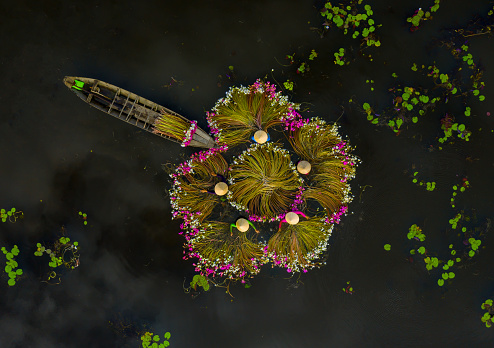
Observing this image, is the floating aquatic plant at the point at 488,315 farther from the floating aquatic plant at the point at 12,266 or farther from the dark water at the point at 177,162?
the floating aquatic plant at the point at 12,266

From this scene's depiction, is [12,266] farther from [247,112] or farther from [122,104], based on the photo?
[247,112]

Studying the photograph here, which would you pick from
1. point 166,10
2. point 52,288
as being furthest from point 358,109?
point 52,288

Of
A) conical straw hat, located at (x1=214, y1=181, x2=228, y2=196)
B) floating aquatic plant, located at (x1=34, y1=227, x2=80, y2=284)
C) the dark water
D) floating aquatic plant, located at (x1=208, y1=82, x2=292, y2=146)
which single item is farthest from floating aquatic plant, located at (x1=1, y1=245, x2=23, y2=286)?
floating aquatic plant, located at (x1=208, y1=82, x2=292, y2=146)

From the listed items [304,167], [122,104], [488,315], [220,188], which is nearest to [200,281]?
[220,188]

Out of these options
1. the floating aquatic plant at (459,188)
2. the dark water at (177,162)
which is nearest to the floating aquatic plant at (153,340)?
the dark water at (177,162)

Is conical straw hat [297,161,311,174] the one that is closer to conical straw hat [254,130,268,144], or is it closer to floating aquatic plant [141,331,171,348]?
conical straw hat [254,130,268,144]
